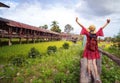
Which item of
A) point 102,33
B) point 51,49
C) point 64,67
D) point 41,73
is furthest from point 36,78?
point 51,49

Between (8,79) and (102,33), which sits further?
(8,79)

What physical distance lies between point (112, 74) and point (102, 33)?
2.33 metres

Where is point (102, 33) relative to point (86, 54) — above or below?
above

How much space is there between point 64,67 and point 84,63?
144 inches

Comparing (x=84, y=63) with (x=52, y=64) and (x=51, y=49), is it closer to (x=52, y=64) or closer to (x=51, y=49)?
(x=52, y=64)

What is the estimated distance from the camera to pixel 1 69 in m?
11.5

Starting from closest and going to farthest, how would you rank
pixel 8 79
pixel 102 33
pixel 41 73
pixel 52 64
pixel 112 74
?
pixel 102 33, pixel 112 74, pixel 8 79, pixel 41 73, pixel 52 64

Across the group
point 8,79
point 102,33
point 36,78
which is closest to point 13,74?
point 8,79

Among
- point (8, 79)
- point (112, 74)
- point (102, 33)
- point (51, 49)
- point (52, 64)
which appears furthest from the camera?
point (51, 49)

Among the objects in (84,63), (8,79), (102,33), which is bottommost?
(8,79)

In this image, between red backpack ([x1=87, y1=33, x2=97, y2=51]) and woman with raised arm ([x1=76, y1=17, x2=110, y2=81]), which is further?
red backpack ([x1=87, y1=33, x2=97, y2=51])

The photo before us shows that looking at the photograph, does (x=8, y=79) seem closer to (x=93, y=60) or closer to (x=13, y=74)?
(x=13, y=74)

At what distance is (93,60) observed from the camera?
7961 millimetres

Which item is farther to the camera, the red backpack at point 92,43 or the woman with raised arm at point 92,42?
the red backpack at point 92,43
